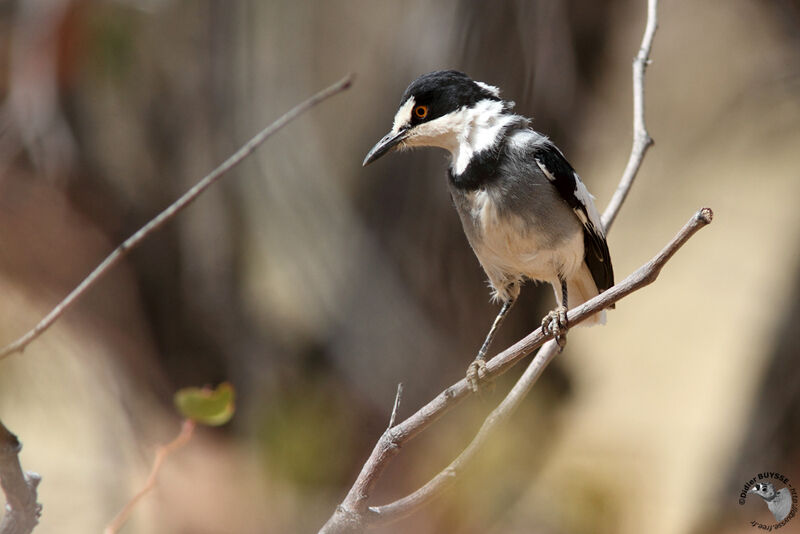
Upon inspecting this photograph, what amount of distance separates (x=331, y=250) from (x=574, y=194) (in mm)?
2471

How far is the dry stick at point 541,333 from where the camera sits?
3.65ft

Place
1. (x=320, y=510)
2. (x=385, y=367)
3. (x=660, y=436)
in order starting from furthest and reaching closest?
(x=660, y=436) → (x=385, y=367) → (x=320, y=510)

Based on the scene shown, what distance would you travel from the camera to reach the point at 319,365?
421cm

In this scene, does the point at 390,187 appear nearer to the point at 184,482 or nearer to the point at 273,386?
Answer: the point at 273,386

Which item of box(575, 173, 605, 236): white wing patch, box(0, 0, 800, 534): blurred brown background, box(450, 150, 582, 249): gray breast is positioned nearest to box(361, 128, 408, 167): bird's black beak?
box(450, 150, 582, 249): gray breast

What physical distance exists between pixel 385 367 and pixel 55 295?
151 centimetres

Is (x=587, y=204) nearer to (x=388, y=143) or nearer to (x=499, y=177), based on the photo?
(x=499, y=177)

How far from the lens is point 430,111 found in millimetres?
1719

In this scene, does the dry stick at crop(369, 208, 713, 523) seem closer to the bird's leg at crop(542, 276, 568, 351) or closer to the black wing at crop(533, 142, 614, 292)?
the bird's leg at crop(542, 276, 568, 351)

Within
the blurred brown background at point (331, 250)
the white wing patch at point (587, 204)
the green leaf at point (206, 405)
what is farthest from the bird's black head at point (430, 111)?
the blurred brown background at point (331, 250)

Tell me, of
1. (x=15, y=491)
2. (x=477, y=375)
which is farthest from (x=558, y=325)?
(x=15, y=491)

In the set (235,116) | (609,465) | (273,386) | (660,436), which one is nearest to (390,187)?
(235,116)

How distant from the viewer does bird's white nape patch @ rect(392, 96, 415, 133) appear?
1.70 m

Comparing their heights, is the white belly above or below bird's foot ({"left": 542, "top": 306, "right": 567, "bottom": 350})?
above
